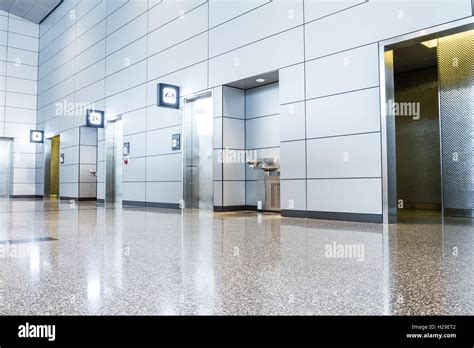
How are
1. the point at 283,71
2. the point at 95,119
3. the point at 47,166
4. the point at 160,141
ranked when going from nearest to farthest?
1. the point at 283,71
2. the point at 160,141
3. the point at 95,119
4. the point at 47,166

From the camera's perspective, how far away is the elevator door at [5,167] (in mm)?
19812

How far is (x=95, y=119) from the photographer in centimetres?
1385

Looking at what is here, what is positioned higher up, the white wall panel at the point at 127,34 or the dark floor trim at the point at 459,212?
the white wall panel at the point at 127,34

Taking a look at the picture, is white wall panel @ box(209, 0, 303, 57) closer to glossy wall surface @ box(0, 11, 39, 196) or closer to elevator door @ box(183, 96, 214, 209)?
elevator door @ box(183, 96, 214, 209)

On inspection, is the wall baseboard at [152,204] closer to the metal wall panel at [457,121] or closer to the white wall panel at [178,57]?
the white wall panel at [178,57]

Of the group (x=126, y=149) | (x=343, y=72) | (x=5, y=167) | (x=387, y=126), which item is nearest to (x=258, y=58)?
(x=343, y=72)

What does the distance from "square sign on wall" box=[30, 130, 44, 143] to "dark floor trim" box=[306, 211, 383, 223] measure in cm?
1671

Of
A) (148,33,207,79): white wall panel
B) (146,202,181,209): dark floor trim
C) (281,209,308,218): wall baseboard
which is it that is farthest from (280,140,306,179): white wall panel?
(146,202,181,209): dark floor trim

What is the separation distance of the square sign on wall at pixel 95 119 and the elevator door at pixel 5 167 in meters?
8.80

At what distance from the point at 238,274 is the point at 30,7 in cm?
2104

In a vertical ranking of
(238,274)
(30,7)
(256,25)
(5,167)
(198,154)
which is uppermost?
(30,7)

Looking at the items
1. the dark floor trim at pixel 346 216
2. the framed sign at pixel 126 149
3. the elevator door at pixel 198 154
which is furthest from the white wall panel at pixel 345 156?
the framed sign at pixel 126 149

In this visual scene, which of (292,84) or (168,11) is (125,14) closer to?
(168,11)
